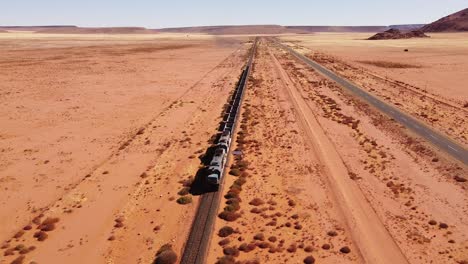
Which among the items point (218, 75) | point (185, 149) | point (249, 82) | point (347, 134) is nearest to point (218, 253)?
point (185, 149)

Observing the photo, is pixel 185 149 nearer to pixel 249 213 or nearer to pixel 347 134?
pixel 249 213

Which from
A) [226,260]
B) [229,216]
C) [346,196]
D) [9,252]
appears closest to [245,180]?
[229,216]

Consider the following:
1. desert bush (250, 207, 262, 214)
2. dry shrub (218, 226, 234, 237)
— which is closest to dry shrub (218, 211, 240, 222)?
desert bush (250, 207, 262, 214)

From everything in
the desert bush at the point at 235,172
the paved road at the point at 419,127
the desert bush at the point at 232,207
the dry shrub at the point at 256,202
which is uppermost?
the paved road at the point at 419,127

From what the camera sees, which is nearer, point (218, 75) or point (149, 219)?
point (149, 219)

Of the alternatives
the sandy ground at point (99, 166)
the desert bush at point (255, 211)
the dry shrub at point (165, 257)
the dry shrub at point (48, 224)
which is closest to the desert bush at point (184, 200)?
the sandy ground at point (99, 166)

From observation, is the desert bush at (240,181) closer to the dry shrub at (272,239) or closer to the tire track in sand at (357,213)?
the tire track in sand at (357,213)

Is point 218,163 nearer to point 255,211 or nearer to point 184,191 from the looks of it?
point 184,191
